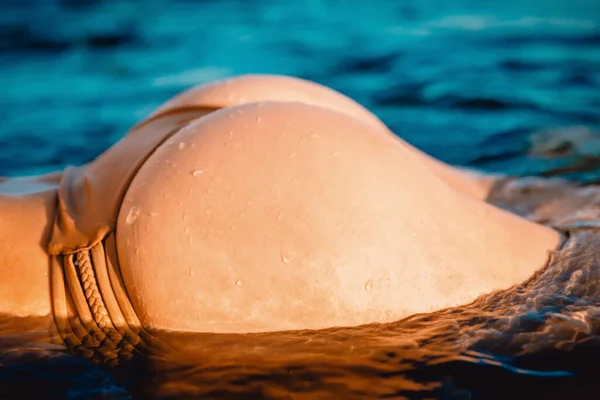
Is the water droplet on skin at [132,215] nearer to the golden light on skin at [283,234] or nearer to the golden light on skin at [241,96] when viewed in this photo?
the golden light on skin at [283,234]

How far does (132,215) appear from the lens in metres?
1.72

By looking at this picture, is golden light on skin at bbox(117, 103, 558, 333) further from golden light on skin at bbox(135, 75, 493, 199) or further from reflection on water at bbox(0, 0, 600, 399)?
golden light on skin at bbox(135, 75, 493, 199)

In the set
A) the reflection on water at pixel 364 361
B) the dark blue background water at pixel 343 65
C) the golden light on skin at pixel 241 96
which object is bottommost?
the reflection on water at pixel 364 361

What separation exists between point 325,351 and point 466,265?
0.38 metres

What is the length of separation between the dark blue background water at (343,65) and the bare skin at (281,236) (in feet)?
5.19

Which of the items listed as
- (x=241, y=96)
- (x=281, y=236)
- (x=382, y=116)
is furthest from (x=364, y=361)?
(x=382, y=116)

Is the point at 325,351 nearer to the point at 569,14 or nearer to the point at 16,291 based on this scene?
the point at 16,291

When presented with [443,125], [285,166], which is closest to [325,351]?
[285,166]

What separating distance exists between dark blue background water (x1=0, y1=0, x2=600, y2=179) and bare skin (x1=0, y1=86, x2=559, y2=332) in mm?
1581

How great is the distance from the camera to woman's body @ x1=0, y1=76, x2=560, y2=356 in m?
1.67

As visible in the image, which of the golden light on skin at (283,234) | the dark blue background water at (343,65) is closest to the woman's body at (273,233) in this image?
the golden light on skin at (283,234)

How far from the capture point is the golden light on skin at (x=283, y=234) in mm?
1673

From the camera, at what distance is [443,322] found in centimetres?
178

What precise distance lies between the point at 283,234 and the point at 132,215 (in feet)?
1.10
